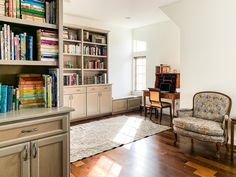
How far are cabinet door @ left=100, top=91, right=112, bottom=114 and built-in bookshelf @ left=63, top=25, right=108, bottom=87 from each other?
383 mm

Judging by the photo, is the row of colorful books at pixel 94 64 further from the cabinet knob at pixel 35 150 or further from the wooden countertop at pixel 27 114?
the cabinet knob at pixel 35 150

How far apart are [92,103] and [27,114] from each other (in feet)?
11.9

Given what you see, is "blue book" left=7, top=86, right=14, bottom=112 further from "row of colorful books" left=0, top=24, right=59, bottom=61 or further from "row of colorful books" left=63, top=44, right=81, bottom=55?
"row of colorful books" left=63, top=44, right=81, bottom=55

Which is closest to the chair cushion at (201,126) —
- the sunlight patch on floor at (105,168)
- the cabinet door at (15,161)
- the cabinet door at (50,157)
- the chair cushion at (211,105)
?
the chair cushion at (211,105)

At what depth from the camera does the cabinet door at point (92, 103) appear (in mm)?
5119

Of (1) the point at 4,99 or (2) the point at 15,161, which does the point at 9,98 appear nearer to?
(1) the point at 4,99

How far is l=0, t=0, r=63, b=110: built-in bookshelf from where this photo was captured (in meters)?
1.71

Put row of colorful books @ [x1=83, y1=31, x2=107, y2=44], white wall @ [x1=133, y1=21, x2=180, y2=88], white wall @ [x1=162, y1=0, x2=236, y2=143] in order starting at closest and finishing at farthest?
white wall @ [x1=162, y1=0, x2=236, y2=143], row of colorful books @ [x1=83, y1=31, x2=107, y2=44], white wall @ [x1=133, y1=21, x2=180, y2=88]

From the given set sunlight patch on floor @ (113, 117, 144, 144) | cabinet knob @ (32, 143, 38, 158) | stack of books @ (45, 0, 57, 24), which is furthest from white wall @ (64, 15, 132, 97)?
cabinet knob @ (32, 143, 38, 158)

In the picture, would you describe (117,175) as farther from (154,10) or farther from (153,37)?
(153,37)

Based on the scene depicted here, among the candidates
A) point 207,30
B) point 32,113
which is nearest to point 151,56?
point 207,30

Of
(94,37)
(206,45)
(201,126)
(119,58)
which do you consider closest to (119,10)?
(94,37)

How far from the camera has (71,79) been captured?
194 inches

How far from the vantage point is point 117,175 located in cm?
231
